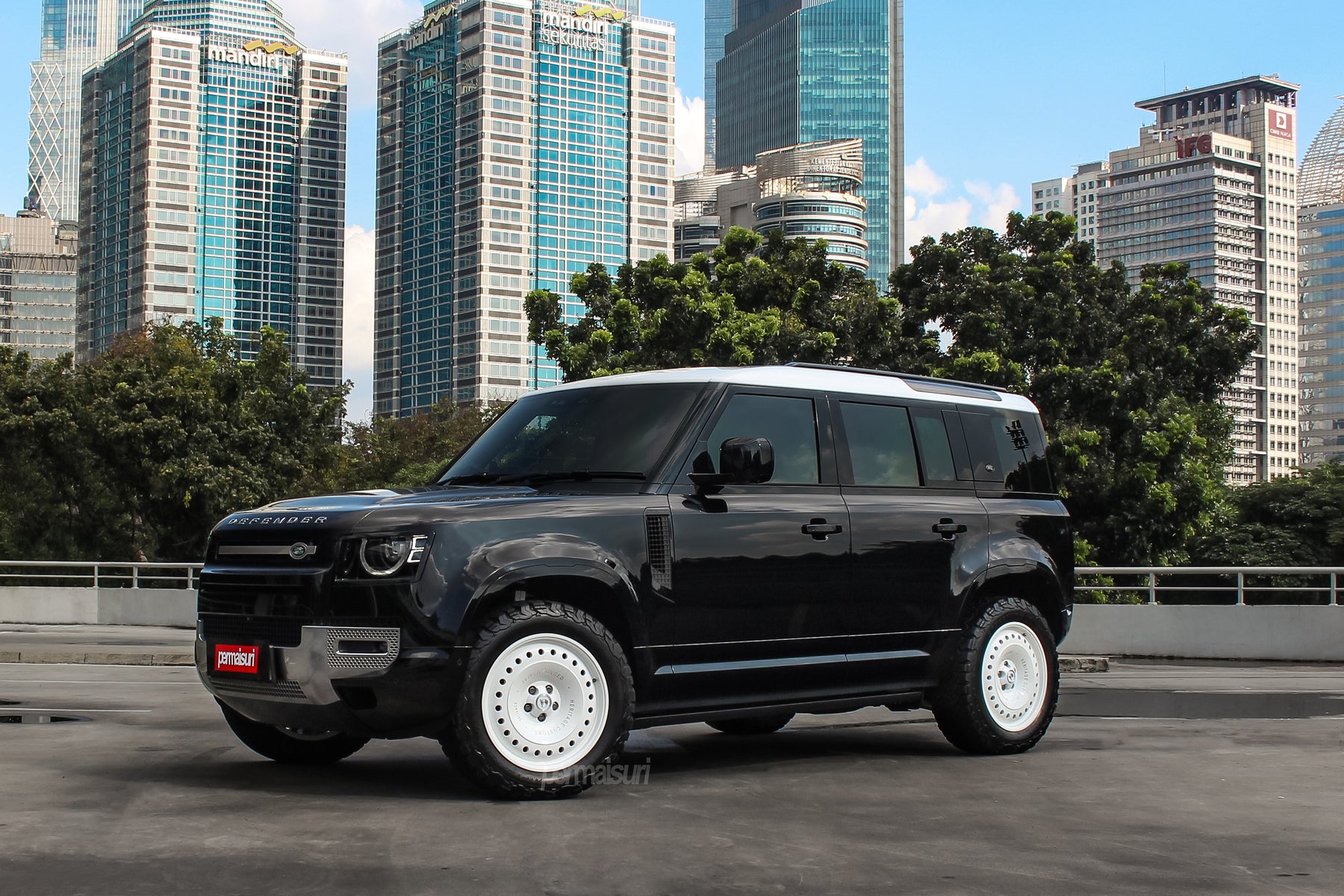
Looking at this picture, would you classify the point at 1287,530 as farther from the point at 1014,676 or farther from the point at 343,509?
the point at 343,509

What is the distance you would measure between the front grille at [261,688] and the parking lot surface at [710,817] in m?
0.46

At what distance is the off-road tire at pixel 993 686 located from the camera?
29.8ft

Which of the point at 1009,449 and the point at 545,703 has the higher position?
the point at 1009,449

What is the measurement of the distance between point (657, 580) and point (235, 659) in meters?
2.04

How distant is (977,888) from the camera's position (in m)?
5.21

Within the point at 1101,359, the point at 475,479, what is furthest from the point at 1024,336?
the point at 475,479

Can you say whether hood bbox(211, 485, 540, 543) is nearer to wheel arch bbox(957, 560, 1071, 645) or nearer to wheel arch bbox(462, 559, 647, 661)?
wheel arch bbox(462, 559, 647, 661)

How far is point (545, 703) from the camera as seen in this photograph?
7.16 m

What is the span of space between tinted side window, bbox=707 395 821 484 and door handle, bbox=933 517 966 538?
0.91 metres

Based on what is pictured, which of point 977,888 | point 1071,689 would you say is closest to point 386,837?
point 977,888

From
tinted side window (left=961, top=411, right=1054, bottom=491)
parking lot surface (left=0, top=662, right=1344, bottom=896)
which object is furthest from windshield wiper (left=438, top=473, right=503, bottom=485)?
tinted side window (left=961, top=411, right=1054, bottom=491)

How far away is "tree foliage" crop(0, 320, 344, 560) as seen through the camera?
44.1m

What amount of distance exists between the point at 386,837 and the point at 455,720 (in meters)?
0.92

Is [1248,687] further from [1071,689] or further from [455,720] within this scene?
[455,720]
